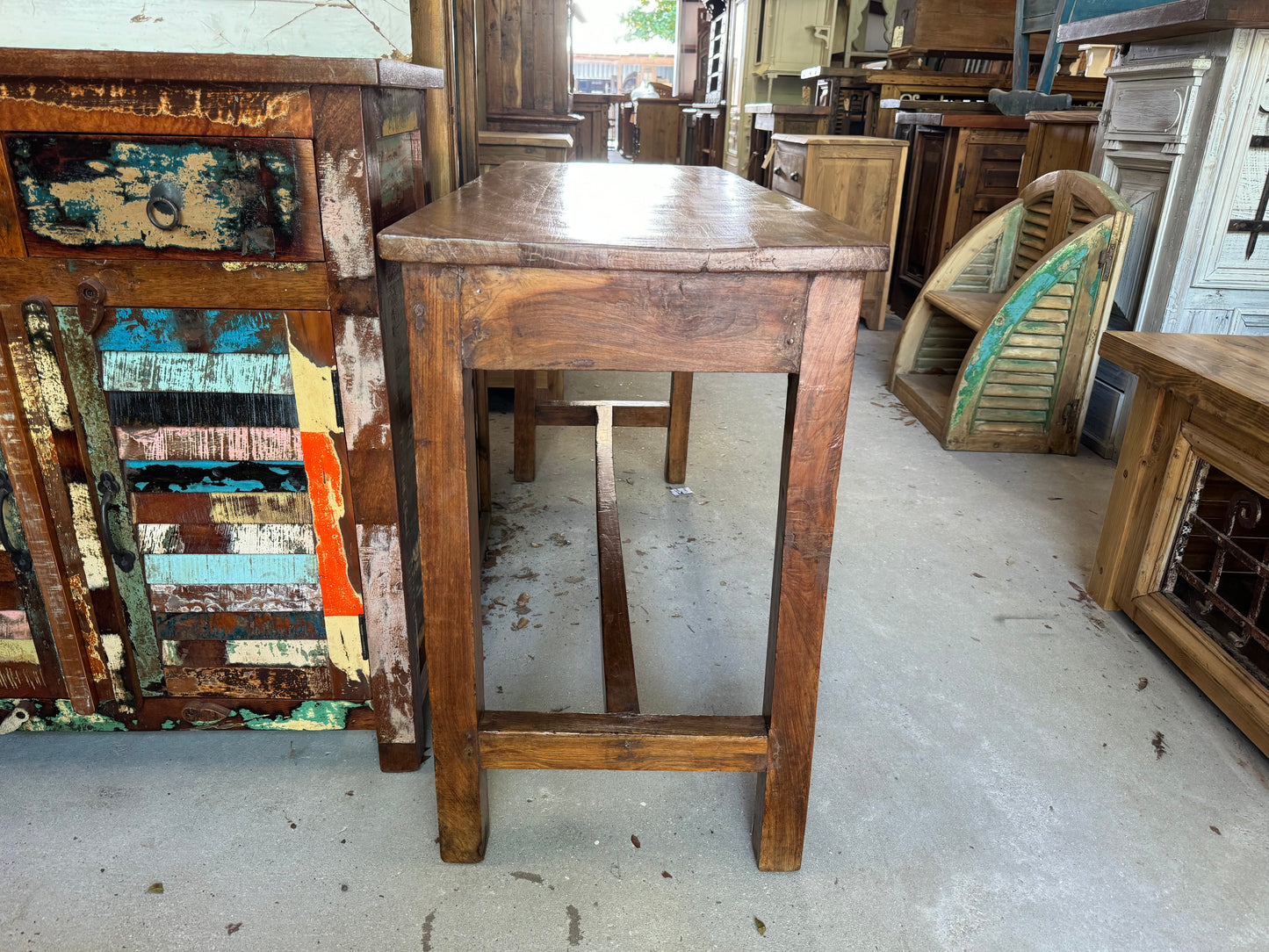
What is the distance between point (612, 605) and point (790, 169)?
13.1 ft

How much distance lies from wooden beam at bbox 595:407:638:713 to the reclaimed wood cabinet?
9.25ft

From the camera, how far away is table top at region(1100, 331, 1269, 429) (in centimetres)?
171

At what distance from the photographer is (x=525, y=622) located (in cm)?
211

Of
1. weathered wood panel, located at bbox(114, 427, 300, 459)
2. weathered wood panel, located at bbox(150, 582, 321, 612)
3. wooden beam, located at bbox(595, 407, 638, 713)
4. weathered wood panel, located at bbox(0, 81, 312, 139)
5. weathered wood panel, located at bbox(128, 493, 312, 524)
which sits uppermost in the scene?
weathered wood panel, located at bbox(0, 81, 312, 139)

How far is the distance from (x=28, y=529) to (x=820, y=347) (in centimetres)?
126

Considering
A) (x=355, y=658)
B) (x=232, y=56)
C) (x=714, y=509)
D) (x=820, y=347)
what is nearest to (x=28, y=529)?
(x=355, y=658)

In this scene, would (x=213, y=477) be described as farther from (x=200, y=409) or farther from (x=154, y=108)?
(x=154, y=108)

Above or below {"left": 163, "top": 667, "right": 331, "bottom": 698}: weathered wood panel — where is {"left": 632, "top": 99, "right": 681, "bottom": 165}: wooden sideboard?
above

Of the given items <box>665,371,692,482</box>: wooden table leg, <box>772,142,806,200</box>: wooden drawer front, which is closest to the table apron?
<box>665,371,692,482</box>: wooden table leg

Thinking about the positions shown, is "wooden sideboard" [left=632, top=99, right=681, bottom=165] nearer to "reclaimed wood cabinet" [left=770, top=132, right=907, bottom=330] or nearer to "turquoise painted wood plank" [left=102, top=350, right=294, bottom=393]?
"reclaimed wood cabinet" [left=770, top=132, right=907, bottom=330]

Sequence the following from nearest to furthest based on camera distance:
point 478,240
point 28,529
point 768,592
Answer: point 478,240 → point 28,529 → point 768,592

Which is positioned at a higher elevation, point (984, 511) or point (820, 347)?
point (820, 347)

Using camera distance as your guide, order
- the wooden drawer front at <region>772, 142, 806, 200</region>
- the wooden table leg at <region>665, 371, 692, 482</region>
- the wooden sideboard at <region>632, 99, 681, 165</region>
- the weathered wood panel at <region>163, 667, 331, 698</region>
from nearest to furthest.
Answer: the weathered wood panel at <region>163, 667, 331, 698</region>, the wooden table leg at <region>665, 371, 692, 482</region>, the wooden drawer front at <region>772, 142, 806, 200</region>, the wooden sideboard at <region>632, 99, 681, 165</region>

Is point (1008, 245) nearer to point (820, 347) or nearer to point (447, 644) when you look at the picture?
point (820, 347)
